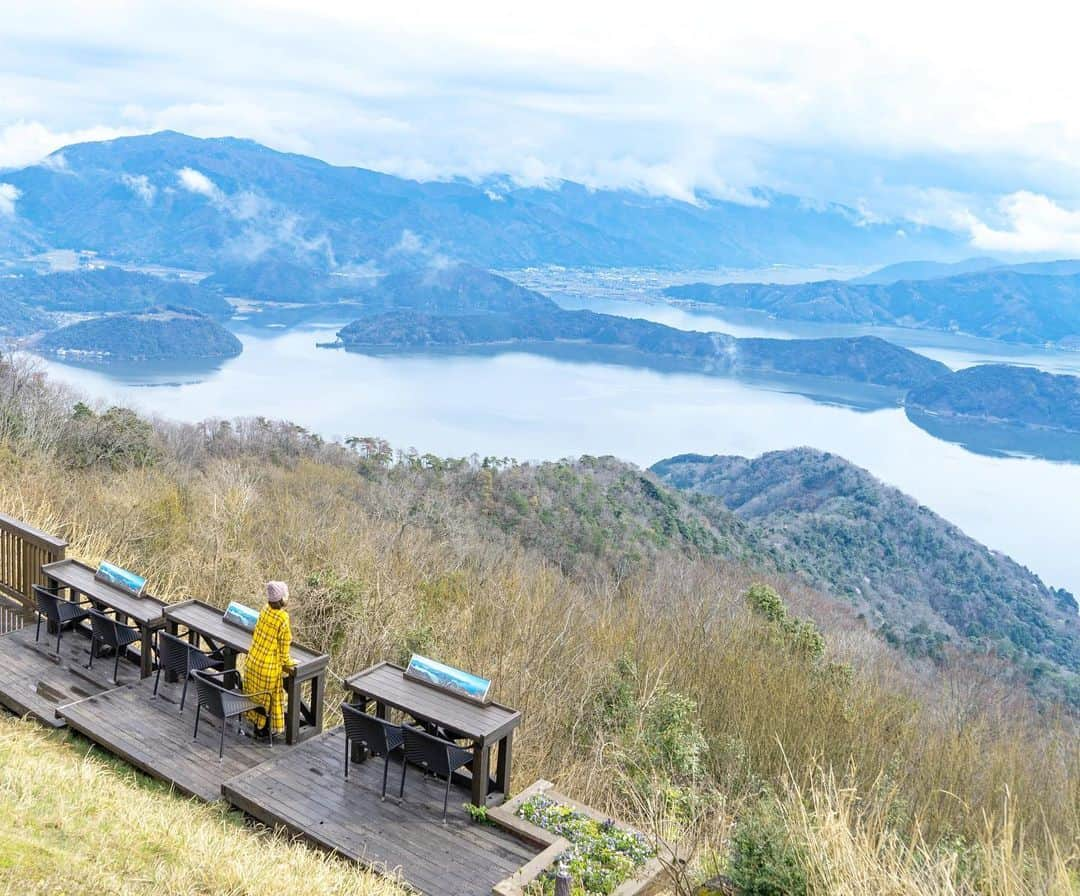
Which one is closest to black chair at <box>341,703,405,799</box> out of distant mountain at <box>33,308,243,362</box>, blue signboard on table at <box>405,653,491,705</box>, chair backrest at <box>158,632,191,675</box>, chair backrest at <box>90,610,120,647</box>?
blue signboard on table at <box>405,653,491,705</box>

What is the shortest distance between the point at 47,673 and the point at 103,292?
192859 millimetres

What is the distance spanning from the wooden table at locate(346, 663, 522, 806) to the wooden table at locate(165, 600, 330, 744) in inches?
15.7

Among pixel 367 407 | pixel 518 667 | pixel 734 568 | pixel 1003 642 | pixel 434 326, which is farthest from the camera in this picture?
pixel 434 326

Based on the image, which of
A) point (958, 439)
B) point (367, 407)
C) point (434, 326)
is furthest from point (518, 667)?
point (434, 326)

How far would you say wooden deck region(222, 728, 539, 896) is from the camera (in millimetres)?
5102

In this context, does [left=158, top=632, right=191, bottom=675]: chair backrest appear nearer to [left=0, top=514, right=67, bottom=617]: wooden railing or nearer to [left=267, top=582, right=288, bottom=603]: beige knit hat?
[left=267, top=582, right=288, bottom=603]: beige knit hat

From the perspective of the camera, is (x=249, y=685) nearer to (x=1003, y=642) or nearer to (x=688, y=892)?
(x=688, y=892)

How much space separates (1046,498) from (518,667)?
103852 millimetres

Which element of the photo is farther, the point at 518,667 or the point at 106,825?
the point at 518,667

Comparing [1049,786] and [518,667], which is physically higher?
[518,667]

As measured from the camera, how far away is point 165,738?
20.6 feet

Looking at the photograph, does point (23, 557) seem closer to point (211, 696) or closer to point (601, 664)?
point (211, 696)

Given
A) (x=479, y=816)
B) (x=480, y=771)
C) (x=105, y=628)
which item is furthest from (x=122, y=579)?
(x=479, y=816)

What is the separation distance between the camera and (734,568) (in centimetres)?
2992
